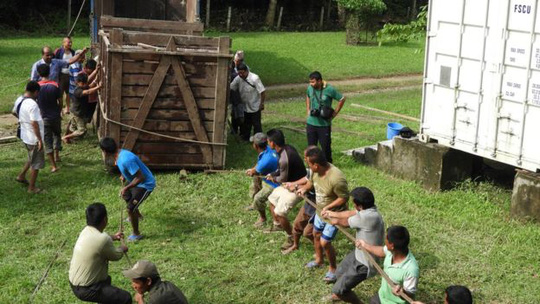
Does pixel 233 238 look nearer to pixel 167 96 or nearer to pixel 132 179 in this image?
pixel 132 179

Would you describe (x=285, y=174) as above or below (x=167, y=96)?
below

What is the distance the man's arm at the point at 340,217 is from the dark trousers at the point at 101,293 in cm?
227

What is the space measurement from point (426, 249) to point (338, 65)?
1505cm

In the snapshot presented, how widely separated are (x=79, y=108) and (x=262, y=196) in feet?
17.5

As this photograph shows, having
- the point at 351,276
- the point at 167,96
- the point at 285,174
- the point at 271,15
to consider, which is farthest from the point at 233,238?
the point at 271,15

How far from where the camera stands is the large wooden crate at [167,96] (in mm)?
11688

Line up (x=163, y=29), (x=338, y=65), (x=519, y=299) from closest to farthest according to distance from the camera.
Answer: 1. (x=519, y=299)
2. (x=163, y=29)
3. (x=338, y=65)

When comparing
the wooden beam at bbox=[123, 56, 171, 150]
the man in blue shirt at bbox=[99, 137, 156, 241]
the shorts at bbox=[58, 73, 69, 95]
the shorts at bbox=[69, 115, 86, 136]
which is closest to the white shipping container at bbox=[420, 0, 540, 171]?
the wooden beam at bbox=[123, 56, 171, 150]

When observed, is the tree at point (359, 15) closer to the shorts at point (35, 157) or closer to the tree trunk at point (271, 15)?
the tree trunk at point (271, 15)

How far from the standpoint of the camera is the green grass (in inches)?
327

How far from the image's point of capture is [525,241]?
30.9 ft

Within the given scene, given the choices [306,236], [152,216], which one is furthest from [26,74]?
[306,236]

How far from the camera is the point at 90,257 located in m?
6.84

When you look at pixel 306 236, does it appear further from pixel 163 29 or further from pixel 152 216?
pixel 163 29
